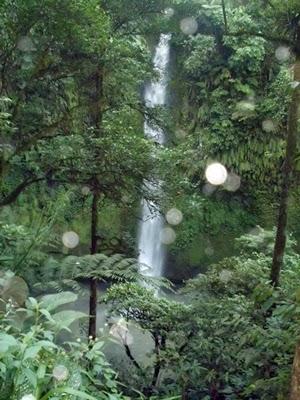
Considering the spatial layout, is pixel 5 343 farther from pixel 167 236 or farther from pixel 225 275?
pixel 167 236

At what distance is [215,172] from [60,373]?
10732mm

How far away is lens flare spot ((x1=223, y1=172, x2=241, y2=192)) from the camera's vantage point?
41.4 feet

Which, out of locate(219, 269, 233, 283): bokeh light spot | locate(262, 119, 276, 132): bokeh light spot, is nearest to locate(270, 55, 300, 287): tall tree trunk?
locate(219, 269, 233, 283): bokeh light spot

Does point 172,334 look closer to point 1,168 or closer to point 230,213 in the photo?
point 1,168

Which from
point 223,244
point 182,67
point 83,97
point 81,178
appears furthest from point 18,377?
point 182,67

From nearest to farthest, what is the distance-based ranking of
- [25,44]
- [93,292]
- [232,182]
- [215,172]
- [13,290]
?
[13,290], [25,44], [93,292], [215,172], [232,182]

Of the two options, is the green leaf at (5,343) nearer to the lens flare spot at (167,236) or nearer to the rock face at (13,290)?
the rock face at (13,290)

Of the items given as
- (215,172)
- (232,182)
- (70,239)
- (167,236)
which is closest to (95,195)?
(70,239)

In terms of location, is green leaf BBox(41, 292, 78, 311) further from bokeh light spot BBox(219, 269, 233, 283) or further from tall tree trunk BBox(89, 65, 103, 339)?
tall tree trunk BBox(89, 65, 103, 339)

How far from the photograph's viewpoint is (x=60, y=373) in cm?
224

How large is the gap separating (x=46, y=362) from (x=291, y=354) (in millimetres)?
2220

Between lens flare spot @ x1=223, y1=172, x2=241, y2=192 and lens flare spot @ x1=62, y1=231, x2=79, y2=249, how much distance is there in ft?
14.2

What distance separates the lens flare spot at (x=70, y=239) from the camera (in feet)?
38.5

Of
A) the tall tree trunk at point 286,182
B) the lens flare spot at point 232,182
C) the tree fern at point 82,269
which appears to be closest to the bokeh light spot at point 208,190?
the lens flare spot at point 232,182
